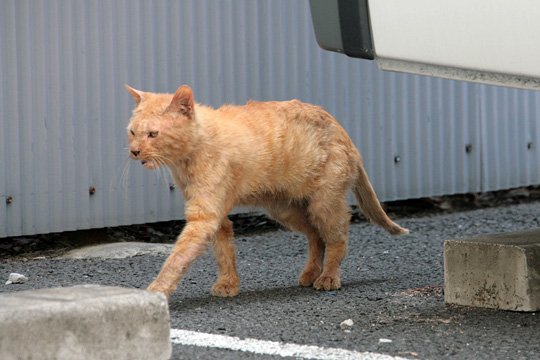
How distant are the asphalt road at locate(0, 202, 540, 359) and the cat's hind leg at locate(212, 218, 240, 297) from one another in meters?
0.09

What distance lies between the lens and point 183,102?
6223mm

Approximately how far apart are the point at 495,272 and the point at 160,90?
3557 mm

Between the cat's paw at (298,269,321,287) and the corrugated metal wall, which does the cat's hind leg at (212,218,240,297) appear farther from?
the corrugated metal wall

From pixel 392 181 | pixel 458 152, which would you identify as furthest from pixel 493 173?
pixel 392 181

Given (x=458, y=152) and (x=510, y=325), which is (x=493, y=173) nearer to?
(x=458, y=152)

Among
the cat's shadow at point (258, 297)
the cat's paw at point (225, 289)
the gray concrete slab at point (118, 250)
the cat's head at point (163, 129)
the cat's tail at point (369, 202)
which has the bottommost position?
the cat's shadow at point (258, 297)

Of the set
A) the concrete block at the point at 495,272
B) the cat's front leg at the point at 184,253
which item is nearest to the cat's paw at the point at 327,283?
the concrete block at the point at 495,272

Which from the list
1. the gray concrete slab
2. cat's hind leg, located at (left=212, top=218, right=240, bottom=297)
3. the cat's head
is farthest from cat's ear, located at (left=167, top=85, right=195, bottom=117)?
the gray concrete slab

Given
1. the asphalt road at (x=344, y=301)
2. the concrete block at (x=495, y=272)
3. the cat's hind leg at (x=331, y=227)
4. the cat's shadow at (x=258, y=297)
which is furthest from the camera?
the cat's hind leg at (x=331, y=227)

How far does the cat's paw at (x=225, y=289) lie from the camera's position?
6586mm

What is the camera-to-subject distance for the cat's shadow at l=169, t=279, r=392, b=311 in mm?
6352

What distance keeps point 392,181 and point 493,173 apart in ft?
4.27

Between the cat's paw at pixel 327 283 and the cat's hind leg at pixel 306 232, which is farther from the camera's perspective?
the cat's hind leg at pixel 306 232

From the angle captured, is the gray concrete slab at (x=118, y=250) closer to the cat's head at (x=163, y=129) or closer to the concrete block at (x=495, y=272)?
the cat's head at (x=163, y=129)
